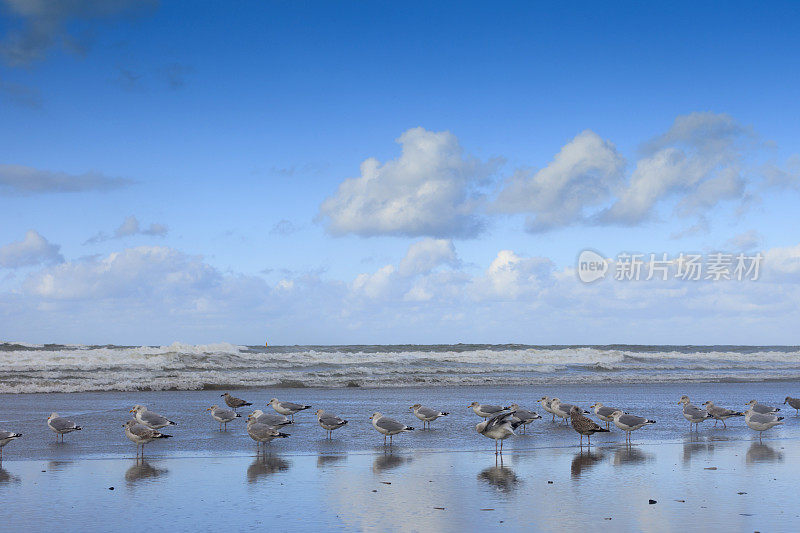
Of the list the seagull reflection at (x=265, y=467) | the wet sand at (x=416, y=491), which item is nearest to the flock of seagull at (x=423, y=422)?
the wet sand at (x=416, y=491)

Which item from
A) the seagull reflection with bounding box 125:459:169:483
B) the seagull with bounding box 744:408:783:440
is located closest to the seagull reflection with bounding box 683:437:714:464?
the seagull with bounding box 744:408:783:440

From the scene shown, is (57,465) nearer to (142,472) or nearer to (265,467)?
(142,472)

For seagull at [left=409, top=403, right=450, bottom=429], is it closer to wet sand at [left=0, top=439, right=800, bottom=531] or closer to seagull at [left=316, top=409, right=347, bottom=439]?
seagull at [left=316, top=409, right=347, bottom=439]

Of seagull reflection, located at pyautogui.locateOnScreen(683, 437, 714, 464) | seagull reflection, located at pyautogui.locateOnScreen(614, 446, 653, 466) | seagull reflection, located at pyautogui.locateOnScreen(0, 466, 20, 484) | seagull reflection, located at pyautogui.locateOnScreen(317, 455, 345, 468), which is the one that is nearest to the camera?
seagull reflection, located at pyautogui.locateOnScreen(0, 466, 20, 484)

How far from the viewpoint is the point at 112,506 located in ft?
27.6

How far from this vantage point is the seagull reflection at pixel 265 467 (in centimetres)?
1032

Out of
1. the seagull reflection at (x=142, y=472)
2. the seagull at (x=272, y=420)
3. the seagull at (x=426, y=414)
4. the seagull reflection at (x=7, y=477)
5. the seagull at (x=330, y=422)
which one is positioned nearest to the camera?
the seagull reflection at (x=7, y=477)

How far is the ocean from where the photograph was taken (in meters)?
29.4

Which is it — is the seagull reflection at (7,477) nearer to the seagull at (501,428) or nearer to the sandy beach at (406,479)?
the sandy beach at (406,479)

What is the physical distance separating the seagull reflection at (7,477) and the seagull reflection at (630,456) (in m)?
8.71

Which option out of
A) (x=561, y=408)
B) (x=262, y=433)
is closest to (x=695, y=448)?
(x=561, y=408)

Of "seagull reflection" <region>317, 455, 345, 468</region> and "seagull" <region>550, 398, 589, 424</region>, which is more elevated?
"seagull" <region>550, 398, 589, 424</region>

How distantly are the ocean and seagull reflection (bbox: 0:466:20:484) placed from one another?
Answer: 16481mm

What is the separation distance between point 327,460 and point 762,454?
23.6ft
